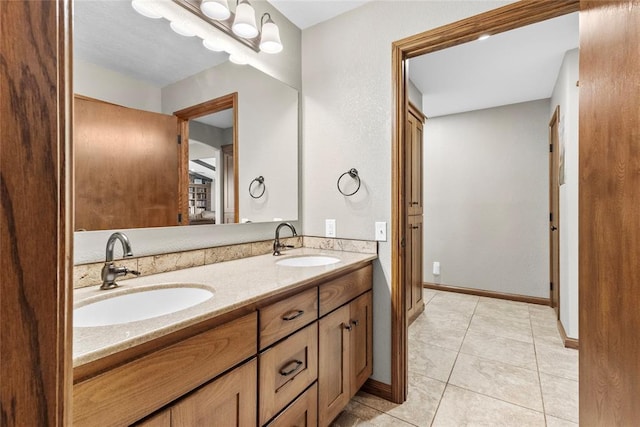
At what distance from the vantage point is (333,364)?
143 centimetres

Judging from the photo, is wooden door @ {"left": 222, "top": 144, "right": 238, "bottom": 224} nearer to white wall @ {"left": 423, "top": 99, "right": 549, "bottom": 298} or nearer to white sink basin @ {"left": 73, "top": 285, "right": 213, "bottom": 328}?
white sink basin @ {"left": 73, "top": 285, "right": 213, "bottom": 328}

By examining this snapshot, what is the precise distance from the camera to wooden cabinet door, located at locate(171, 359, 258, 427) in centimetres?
79

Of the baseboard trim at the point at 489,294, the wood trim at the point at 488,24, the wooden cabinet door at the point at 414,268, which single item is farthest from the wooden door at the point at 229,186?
the baseboard trim at the point at 489,294

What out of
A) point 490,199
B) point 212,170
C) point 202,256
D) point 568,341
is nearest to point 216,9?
point 212,170

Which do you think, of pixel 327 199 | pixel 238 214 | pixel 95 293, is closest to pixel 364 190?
pixel 327 199

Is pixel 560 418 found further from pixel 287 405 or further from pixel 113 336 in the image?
pixel 113 336

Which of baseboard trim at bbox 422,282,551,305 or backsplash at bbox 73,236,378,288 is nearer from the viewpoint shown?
backsplash at bbox 73,236,378,288

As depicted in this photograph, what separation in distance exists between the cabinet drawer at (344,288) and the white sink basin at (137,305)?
517 mm

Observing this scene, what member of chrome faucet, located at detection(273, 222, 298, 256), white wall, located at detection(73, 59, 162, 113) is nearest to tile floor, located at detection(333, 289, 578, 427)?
chrome faucet, located at detection(273, 222, 298, 256)

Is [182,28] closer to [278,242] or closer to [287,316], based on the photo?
[278,242]

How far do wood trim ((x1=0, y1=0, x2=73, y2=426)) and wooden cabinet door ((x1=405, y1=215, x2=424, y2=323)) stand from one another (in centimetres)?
264

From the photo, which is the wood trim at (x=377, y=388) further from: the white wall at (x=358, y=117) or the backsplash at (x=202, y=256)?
the backsplash at (x=202, y=256)

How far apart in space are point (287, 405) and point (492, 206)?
3531 mm

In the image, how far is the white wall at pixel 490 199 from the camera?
3443 millimetres
